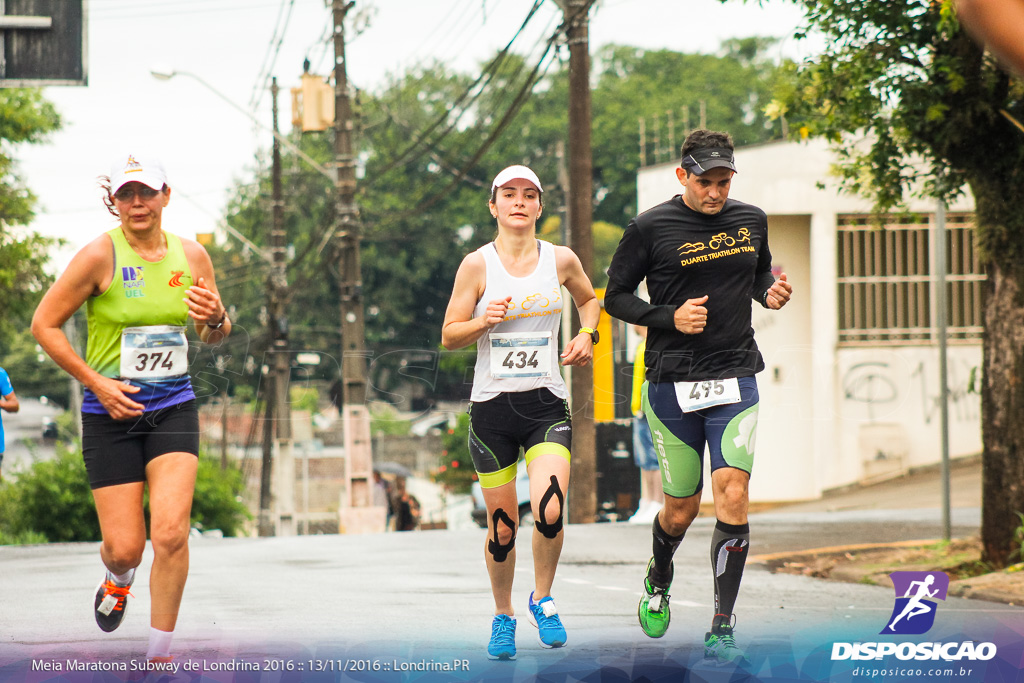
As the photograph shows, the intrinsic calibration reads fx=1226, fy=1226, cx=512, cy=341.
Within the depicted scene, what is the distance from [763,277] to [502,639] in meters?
2.15

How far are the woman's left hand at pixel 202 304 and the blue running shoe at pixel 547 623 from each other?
1.91m

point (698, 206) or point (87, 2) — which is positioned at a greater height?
point (87, 2)

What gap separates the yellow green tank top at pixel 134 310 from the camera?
5.12 meters

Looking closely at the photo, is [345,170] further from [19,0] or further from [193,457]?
[193,457]

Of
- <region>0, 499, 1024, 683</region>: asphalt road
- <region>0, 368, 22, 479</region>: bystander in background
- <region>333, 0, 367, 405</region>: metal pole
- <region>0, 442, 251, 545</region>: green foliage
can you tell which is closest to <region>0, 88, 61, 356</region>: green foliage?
<region>0, 442, 251, 545</region>: green foliage

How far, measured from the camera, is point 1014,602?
7949 millimetres

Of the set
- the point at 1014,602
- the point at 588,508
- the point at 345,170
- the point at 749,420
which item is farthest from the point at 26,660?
the point at 345,170

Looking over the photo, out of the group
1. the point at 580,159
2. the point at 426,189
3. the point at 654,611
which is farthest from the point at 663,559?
the point at 426,189

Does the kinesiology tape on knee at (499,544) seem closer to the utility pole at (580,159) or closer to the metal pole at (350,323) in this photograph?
the utility pole at (580,159)

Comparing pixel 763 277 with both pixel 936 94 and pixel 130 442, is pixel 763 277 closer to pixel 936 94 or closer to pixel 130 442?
pixel 130 442

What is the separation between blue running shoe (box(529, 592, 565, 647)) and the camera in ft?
17.5

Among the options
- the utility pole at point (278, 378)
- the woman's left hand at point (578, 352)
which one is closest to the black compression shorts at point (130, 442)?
the woman's left hand at point (578, 352)

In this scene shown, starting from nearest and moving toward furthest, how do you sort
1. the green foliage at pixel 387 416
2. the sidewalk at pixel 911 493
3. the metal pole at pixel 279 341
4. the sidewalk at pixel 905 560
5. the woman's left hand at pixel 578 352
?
the woman's left hand at pixel 578 352, the sidewalk at pixel 905 560, the green foliage at pixel 387 416, the sidewalk at pixel 911 493, the metal pole at pixel 279 341

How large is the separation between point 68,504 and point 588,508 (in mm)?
9117
